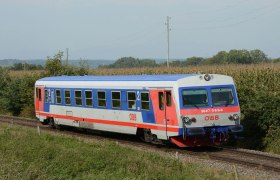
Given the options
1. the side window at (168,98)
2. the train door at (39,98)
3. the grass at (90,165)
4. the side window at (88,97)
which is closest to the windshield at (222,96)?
the side window at (168,98)

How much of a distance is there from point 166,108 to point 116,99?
3.43 m

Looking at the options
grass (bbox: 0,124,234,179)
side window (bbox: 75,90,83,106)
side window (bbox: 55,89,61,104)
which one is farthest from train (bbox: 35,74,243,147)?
side window (bbox: 55,89,61,104)

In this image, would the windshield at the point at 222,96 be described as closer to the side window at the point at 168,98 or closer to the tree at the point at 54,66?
the side window at the point at 168,98

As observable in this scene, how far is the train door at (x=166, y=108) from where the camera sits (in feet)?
57.6

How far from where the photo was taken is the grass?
12148 millimetres

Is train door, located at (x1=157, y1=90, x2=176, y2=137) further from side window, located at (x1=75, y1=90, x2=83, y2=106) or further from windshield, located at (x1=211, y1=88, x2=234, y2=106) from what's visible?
side window, located at (x1=75, y1=90, x2=83, y2=106)

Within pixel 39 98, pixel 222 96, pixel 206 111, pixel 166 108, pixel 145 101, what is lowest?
pixel 39 98

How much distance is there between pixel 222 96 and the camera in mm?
18172

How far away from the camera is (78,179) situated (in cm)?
1224

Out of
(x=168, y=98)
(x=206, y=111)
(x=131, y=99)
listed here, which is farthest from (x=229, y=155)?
(x=131, y=99)

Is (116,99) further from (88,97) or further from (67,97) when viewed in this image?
(67,97)

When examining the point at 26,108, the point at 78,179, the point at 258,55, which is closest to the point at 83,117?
the point at 78,179

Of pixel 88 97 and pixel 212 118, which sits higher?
pixel 88 97

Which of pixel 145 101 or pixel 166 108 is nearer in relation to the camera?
pixel 166 108
